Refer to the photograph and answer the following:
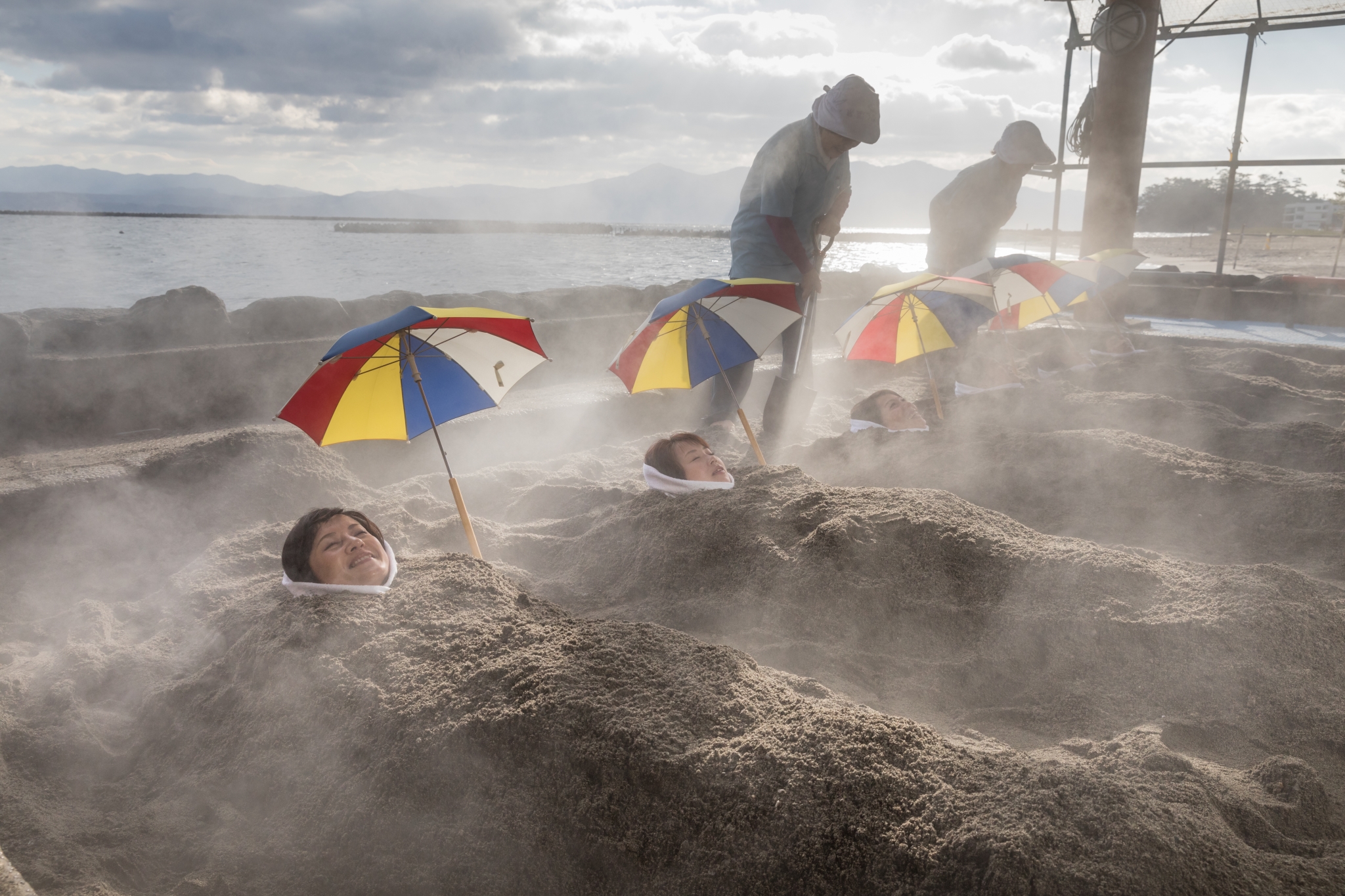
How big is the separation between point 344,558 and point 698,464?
1.68 meters

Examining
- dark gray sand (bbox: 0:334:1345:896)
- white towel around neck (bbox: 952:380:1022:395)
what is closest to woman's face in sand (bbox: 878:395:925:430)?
dark gray sand (bbox: 0:334:1345:896)

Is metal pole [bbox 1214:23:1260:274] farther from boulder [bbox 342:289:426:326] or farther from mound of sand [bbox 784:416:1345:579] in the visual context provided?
boulder [bbox 342:289:426:326]

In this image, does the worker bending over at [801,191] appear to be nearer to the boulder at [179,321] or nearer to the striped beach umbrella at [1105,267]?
the striped beach umbrella at [1105,267]

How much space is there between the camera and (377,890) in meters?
1.86

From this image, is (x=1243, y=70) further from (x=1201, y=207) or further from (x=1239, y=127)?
(x=1201, y=207)

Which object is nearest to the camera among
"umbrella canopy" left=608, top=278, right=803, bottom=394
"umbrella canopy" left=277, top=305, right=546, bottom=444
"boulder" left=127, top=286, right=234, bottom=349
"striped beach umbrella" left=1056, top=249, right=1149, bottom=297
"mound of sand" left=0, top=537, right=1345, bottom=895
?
"mound of sand" left=0, top=537, right=1345, bottom=895

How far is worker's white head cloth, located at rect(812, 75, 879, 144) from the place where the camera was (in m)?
4.64

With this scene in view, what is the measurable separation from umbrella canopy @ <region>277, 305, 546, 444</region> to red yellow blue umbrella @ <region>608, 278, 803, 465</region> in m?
0.80

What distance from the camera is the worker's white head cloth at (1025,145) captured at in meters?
6.32

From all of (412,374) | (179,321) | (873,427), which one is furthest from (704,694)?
(179,321)

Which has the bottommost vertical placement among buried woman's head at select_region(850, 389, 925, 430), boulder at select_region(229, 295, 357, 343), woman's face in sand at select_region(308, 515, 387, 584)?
buried woman's head at select_region(850, 389, 925, 430)

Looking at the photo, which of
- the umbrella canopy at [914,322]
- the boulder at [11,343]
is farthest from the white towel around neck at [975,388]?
the boulder at [11,343]

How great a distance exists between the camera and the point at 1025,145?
20.8 ft

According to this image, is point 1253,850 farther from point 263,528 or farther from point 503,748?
point 263,528
